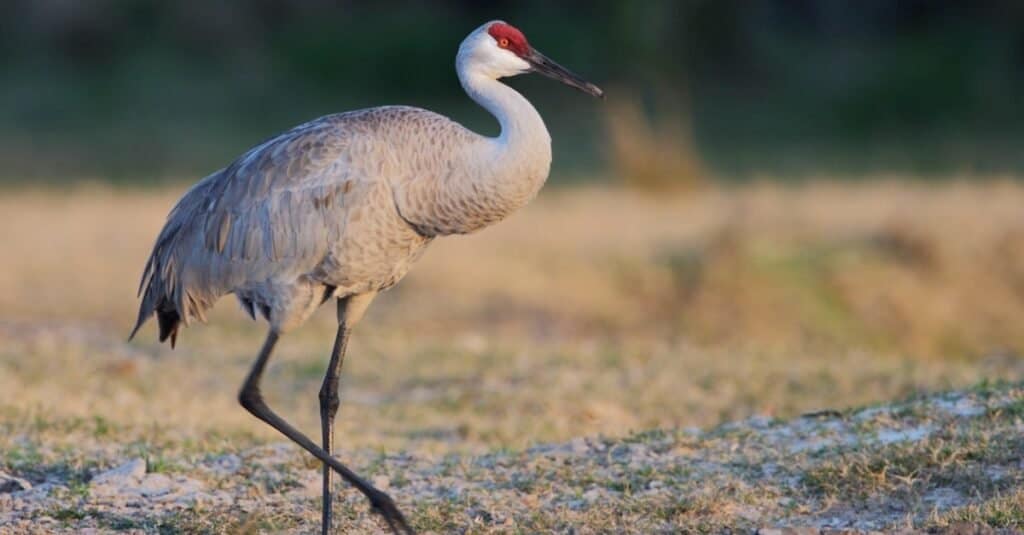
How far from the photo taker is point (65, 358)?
907cm

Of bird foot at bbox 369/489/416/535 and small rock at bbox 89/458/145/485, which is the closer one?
bird foot at bbox 369/489/416/535

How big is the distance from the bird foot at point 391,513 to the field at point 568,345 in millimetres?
247

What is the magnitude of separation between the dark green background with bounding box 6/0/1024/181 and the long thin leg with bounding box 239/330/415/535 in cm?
1347

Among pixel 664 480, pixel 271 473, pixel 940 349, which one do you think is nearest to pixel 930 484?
pixel 664 480

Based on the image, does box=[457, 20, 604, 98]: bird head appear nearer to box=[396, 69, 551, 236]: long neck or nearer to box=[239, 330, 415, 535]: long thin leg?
box=[396, 69, 551, 236]: long neck

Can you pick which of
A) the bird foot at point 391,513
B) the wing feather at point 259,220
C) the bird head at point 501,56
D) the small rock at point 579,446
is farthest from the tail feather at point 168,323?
the small rock at point 579,446

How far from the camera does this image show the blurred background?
28.3ft

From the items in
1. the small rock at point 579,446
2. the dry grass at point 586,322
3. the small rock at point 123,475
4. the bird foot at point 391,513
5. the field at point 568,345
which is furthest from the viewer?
the dry grass at point 586,322

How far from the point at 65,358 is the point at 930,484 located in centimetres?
547

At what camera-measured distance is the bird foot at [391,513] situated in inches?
201

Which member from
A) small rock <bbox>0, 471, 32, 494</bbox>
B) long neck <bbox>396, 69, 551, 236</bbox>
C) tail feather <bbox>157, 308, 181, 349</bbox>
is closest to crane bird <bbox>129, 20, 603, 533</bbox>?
long neck <bbox>396, 69, 551, 236</bbox>

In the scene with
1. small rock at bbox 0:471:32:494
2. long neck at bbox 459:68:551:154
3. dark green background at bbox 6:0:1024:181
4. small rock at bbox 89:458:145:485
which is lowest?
small rock at bbox 0:471:32:494

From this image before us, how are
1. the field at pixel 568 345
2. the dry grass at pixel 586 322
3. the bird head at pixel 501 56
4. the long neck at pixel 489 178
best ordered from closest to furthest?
the long neck at pixel 489 178 < the bird head at pixel 501 56 < the field at pixel 568 345 < the dry grass at pixel 586 322

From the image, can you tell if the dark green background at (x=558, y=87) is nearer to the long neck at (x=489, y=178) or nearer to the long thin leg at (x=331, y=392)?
the long thin leg at (x=331, y=392)
